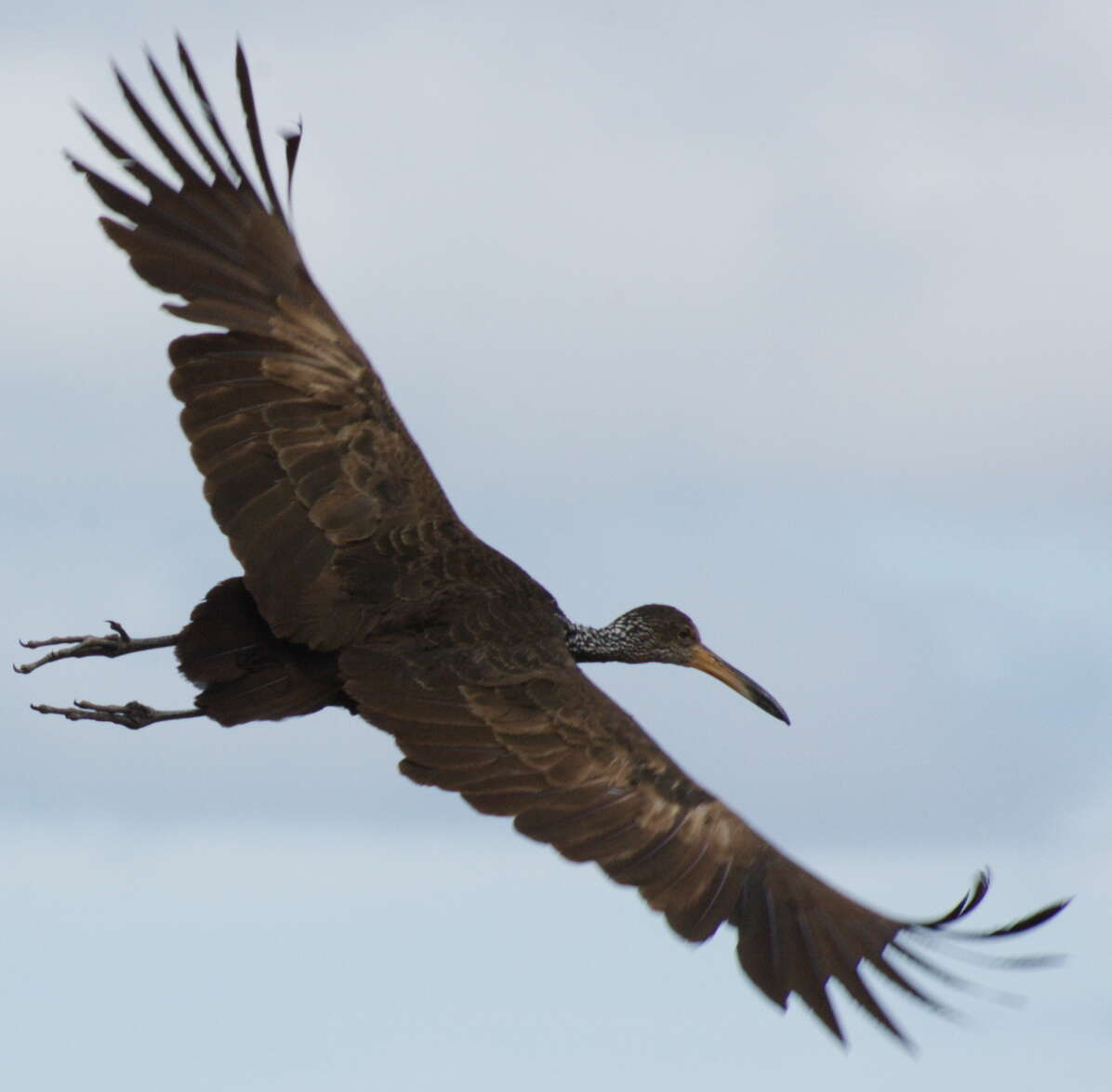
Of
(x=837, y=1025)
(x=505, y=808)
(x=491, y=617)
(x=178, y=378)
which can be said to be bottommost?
(x=837, y=1025)

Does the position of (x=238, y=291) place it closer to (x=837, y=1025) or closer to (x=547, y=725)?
(x=547, y=725)

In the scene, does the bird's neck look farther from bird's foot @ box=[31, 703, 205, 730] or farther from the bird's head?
bird's foot @ box=[31, 703, 205, 730]

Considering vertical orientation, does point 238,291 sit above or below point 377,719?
above

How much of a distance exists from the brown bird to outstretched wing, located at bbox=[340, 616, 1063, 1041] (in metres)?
0.01

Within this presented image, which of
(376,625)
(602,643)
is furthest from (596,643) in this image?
(376,625)

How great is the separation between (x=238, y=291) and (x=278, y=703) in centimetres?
244

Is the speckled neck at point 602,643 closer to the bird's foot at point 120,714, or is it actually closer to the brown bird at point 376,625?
the brown bird at point 376,625

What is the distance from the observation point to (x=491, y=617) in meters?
13.5

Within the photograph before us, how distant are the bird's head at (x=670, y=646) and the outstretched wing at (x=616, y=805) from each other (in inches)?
81.7

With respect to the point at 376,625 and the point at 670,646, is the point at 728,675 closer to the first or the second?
the point at 670,646

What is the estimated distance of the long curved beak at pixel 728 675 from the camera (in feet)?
50.8

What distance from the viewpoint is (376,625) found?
1339 centimetres

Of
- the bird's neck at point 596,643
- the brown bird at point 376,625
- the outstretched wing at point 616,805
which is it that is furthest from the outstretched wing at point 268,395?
the bird's neck at point 596,643

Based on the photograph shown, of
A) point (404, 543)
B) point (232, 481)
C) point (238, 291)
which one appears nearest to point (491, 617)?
point (404, 543)
